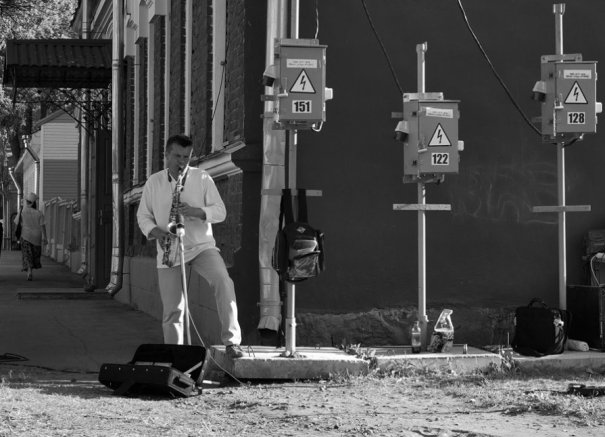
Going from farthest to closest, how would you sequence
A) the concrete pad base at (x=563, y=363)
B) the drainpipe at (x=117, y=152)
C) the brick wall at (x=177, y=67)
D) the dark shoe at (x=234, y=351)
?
the drainpipe at (x=117, y=152) → the brick wall at (x=177, y=67) → the concrete pad base at (x=563, y=363) → the dark shoe at (x=234, y=351)

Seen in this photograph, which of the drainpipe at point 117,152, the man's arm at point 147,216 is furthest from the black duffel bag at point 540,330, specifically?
the drainpipe at point 117,152

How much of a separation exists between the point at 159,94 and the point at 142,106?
6.93 feet

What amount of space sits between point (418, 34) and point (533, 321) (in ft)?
9.29

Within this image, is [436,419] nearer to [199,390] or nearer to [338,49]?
[199,390]

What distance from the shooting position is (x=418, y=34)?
426 inches

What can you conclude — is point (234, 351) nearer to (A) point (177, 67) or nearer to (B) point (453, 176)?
(B) point (453, 176)

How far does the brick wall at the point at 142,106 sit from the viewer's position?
60.8 ft

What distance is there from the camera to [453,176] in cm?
1078

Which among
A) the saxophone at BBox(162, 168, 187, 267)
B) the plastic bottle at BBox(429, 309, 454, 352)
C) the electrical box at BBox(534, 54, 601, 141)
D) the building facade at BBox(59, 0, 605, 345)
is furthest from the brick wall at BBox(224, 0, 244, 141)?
the electrical box at BBox(534, 54, 601, 141)

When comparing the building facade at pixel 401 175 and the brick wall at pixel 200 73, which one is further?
the brick wall at pixel 200 73

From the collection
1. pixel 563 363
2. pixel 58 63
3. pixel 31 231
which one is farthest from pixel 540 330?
pixel 31 231

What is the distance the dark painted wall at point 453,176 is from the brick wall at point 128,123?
9.88 metres

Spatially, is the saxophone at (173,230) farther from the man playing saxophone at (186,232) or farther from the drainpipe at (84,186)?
the drainpipe at (84,186)

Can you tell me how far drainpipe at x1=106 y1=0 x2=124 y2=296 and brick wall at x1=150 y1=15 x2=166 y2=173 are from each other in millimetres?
1933
